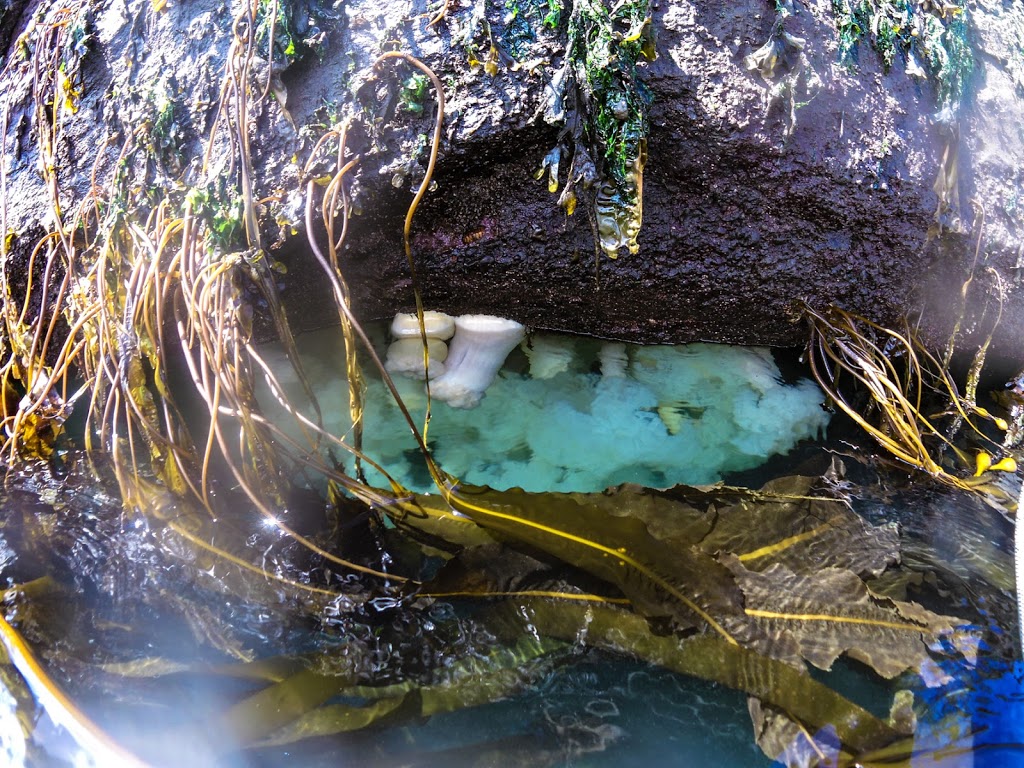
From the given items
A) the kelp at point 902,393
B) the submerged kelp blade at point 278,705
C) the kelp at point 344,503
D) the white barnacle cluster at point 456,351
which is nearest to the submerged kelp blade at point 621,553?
the kelp at point 344,503

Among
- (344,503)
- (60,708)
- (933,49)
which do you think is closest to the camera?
(60,708)

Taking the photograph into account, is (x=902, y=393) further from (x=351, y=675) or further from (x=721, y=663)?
(x=351, y=675)

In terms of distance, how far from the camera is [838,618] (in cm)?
181

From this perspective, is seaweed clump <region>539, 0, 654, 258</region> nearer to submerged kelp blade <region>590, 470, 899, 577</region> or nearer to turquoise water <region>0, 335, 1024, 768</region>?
submerged kelp blade <region>590, 470, 899, 577</region>

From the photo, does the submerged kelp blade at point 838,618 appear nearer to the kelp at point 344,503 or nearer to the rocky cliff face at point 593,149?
the kelp at point 344,503

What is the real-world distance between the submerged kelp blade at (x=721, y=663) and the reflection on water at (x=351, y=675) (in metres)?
0.04

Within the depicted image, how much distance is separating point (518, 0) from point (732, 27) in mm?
698

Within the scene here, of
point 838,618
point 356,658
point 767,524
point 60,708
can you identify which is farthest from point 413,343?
point 838,618

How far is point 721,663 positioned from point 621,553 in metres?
0.38

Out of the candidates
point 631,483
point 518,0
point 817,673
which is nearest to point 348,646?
point 631,483

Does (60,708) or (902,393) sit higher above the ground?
(902,393)

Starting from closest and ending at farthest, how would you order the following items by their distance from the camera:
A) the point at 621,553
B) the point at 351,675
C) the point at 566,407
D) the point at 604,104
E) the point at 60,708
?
the point at 60,708 < the point at 351,675 < the point at 621,553 < the point at 604,104 < the point at 566,407

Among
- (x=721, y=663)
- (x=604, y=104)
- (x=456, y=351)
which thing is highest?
(x=604, y=104)

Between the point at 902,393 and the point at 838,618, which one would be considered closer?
the point at 838,618
